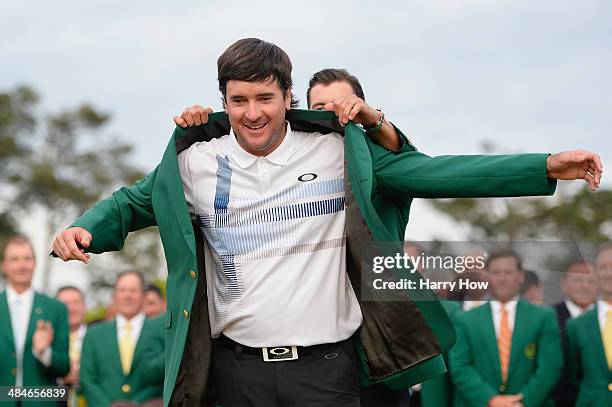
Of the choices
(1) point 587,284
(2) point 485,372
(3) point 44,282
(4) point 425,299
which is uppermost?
(4) point 425,299

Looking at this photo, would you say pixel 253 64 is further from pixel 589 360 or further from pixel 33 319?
pixel 33 319

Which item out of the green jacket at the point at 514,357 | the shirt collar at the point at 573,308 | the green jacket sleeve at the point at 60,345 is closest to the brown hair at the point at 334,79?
the green jacket at the point at 514,357

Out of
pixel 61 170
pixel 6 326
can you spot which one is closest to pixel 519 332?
pixel 6 326

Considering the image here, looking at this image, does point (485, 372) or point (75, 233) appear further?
point (485, 372)

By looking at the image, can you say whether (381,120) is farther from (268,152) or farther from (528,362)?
(528,362)

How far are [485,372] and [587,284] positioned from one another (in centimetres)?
120

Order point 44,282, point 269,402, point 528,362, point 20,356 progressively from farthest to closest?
point 44,282 < point 20,356 < point 528,362 < point 269,402

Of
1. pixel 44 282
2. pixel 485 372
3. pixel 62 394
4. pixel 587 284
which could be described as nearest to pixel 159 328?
pixel 62 394

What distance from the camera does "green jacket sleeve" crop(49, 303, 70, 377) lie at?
999cm

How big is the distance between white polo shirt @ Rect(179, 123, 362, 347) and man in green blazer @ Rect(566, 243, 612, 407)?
12.8 feet

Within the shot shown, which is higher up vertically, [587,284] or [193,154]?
[193,154]

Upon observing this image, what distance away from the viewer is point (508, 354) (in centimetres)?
855

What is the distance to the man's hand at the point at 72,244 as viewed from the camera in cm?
450

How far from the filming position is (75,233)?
4590 millimetres
